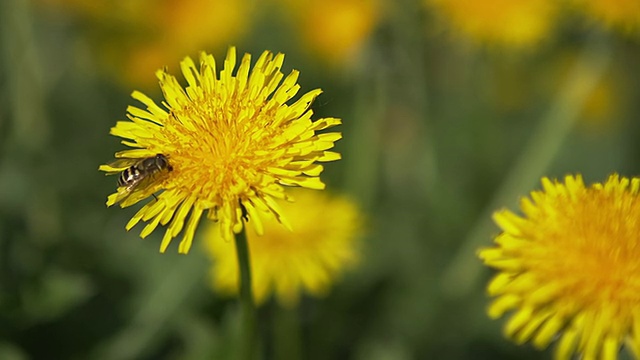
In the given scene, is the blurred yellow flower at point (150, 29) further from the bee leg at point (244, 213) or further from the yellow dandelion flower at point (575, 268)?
the yellow dandelion flower at point (575, 268)

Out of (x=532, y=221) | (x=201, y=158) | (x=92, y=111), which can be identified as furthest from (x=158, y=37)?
(x=532, y=221)

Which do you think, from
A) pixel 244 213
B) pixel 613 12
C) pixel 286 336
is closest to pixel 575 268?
pixel 244 213

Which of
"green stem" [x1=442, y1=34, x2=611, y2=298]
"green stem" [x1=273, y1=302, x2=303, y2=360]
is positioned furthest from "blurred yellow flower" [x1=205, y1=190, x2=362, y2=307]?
"green stem" [x1=442, y1=34, x2=611, y2=298]

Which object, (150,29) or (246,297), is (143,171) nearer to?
(246,297)

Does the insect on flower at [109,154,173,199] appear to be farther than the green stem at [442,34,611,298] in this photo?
No

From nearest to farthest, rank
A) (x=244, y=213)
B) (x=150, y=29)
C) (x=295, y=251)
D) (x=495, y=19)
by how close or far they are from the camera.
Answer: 1. (x=244, y=213)
2. (x=295, y=251)
3. (x=495, y=19)
4. (x=150, y=29)

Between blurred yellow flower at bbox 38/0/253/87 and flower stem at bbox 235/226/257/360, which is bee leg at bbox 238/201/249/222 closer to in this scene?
flower stem at bbox 235/226/257/360
